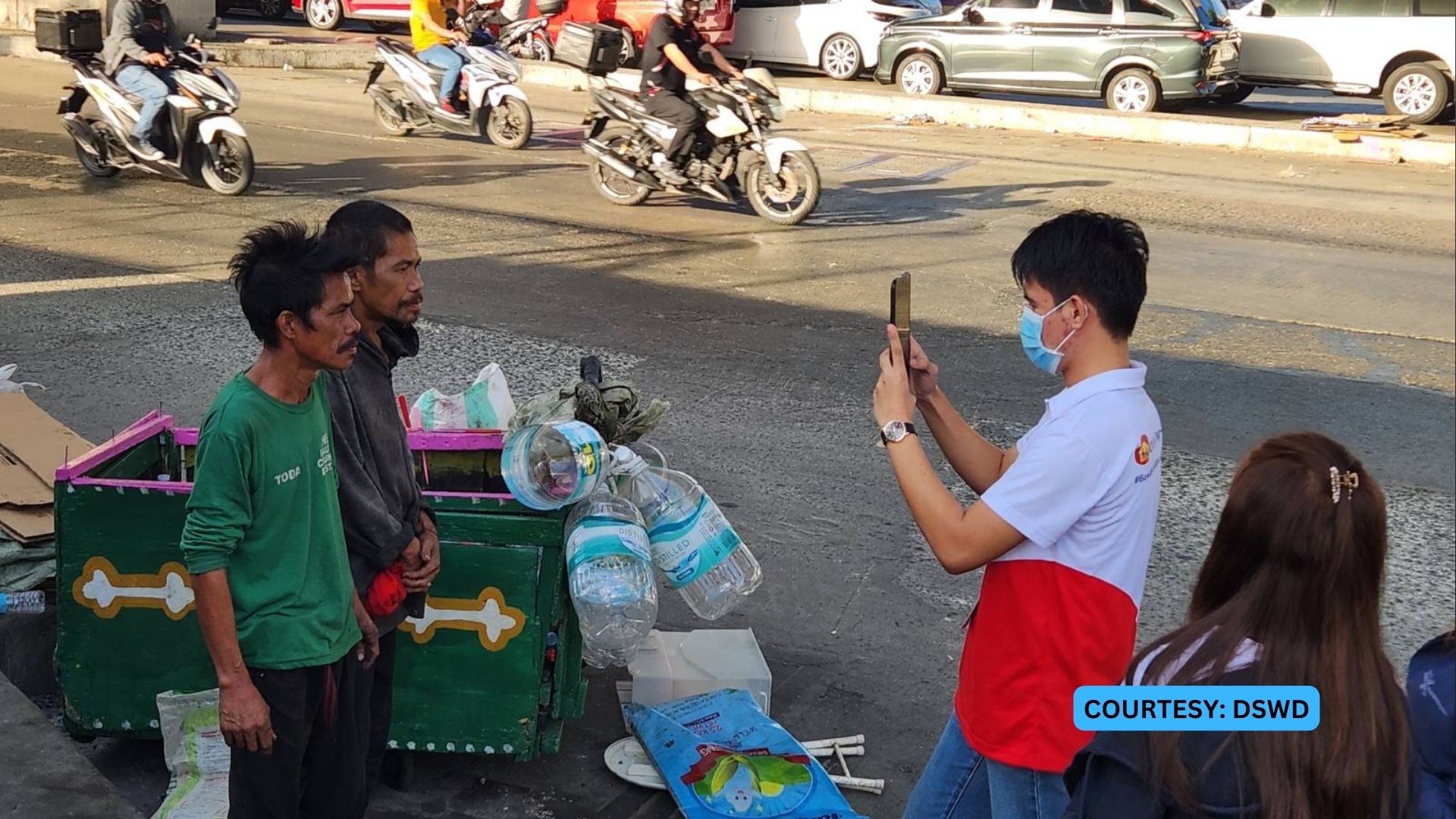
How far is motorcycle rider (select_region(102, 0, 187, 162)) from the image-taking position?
35.9 ft

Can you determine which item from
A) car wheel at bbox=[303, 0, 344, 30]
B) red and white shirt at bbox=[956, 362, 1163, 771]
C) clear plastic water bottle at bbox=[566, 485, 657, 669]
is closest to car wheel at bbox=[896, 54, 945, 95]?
car wheel at bbox=[303, 0, 344, 30]

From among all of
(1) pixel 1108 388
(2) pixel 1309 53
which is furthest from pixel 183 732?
(2) pixel 1309 53

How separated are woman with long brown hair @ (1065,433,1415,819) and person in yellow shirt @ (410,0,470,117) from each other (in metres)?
12.7

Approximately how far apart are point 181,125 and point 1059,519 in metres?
10.1

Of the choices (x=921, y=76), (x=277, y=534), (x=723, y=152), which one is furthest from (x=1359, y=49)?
(x=277, y=534)

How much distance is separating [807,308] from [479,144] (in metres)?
6.54

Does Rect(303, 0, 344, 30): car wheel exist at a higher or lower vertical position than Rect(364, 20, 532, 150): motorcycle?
higher

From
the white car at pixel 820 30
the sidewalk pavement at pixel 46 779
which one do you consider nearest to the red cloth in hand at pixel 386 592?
the sidewalk pavement at pixel 46 779

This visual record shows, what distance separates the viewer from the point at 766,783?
382 cm

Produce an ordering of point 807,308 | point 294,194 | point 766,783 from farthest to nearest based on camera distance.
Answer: point 294,194 → point 807,308 → point 766,783

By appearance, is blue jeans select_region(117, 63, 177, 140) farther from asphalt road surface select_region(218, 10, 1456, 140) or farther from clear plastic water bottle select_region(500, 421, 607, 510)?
asphalt road surface select_region(218, 10, 1456, 140)

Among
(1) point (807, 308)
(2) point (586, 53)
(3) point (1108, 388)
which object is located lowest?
(1) point (807, 308)

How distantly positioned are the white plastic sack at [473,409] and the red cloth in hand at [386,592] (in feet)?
3.44

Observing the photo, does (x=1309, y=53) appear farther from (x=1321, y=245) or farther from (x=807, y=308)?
(x=807, y=308)
